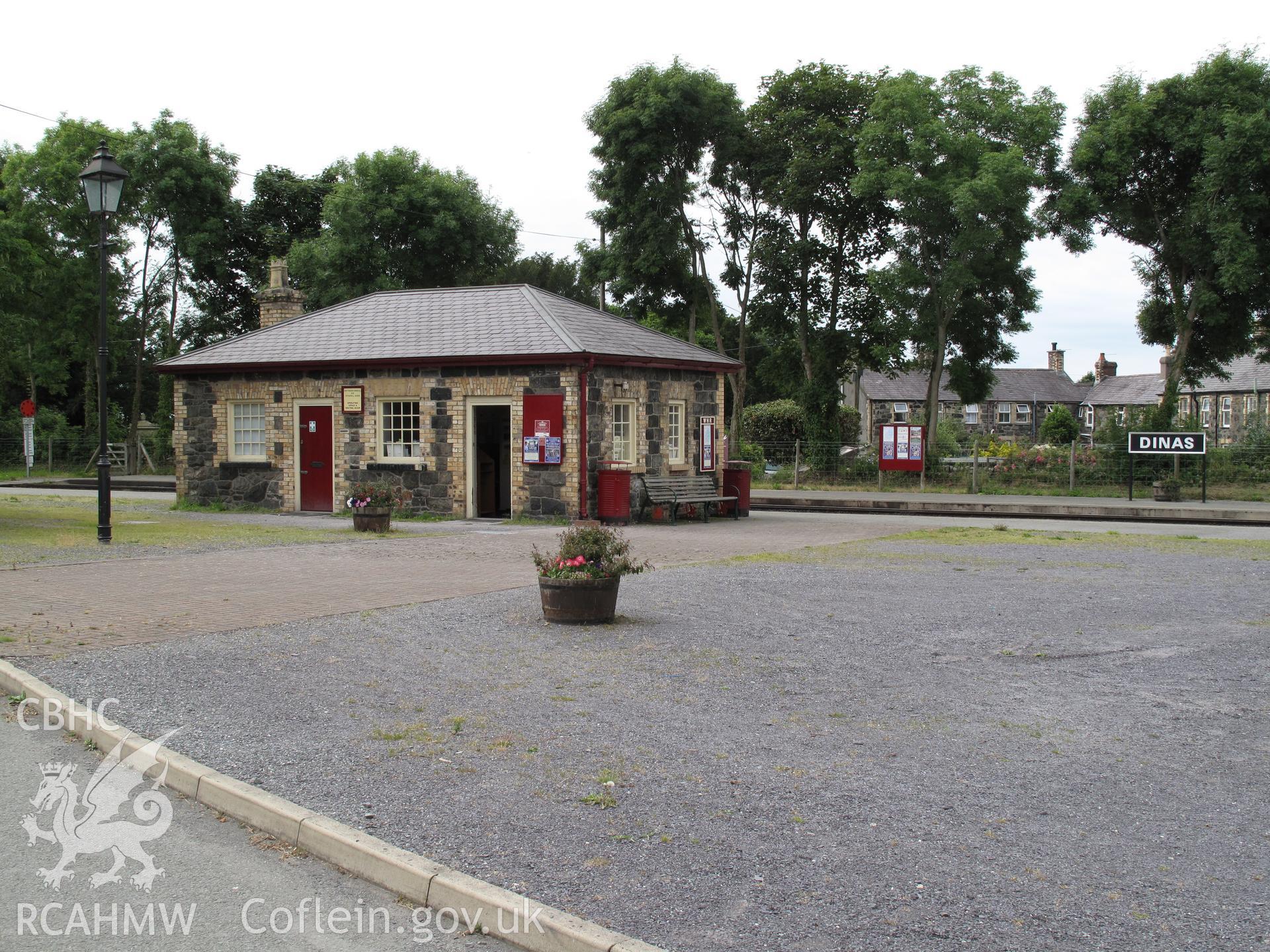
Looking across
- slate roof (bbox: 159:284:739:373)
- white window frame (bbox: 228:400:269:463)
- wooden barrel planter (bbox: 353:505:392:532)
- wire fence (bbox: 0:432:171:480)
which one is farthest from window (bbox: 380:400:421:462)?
wire fence (bbox: 0:432:171:480)

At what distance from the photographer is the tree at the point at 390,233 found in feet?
145

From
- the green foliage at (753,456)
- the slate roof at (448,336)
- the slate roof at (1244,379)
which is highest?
the slate roof at (1244,379)

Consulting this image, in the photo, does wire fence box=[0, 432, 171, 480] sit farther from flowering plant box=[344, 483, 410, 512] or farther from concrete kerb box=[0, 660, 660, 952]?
concrete kerb box=[0, 660, 660, 952]

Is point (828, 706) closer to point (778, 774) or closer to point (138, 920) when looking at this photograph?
point (778, 774)

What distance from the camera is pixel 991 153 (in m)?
31.6

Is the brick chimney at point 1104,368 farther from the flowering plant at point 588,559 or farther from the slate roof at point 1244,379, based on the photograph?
the flowering plant at point 588,559

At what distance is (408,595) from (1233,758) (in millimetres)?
7696

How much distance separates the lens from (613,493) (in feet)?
67.5

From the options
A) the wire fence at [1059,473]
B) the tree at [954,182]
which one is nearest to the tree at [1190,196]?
the tree at [954,182]

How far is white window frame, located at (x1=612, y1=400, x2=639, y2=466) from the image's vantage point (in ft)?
70.3

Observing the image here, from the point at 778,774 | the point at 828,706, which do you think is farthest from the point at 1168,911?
the point at 828,706

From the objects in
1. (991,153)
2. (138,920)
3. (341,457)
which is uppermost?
(991,153)

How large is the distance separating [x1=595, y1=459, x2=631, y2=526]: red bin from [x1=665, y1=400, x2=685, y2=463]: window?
2.36 meters

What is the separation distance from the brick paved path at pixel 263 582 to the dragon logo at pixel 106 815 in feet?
9.84
